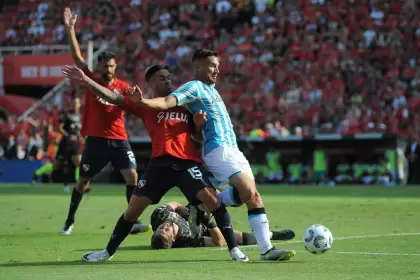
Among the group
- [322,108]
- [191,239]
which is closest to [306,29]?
[322,108]

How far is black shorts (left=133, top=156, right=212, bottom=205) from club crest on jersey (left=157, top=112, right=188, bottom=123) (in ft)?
1.34

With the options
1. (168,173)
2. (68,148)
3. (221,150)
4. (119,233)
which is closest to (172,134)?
(168,173)

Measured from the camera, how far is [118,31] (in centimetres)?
4025

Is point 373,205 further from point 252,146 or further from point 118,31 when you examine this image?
point 118,31

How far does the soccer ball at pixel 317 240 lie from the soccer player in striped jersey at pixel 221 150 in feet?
1.58

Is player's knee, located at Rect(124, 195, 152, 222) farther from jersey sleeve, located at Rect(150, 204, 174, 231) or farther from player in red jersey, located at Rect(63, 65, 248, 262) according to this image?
jersey sleeve, located at Rect(150, 204, 174, 231)

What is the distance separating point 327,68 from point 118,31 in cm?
1149

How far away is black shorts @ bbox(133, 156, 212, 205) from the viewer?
9008 millimetres

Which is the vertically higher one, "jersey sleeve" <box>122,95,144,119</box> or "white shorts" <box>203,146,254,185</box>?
"jersey sleeve" <box>122,95,144,119</box>

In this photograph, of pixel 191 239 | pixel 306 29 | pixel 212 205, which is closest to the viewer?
pixel 212 205

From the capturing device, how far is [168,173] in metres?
9.07

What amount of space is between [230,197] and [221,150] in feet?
1.58

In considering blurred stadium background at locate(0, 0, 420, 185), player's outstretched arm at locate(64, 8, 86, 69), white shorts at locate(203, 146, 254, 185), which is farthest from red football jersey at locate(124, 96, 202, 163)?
blurred stadium background at locate(0, 0, 420, 185)

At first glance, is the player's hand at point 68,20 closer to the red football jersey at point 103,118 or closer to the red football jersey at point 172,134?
the red football jersey at point 103,118
